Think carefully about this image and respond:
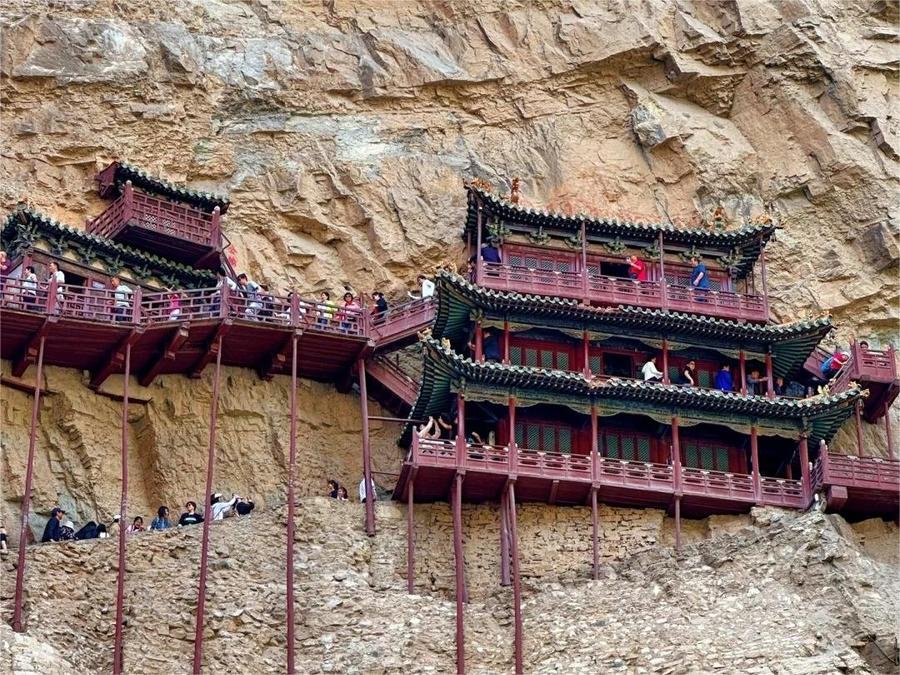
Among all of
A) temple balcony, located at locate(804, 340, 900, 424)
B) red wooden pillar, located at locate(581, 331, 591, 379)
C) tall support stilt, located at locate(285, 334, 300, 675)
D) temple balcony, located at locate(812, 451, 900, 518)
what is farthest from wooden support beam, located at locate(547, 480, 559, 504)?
temple balcony, located at locate(804, 340, 900, 424)

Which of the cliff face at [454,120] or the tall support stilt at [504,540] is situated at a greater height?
→ the cliff face at [454,120]

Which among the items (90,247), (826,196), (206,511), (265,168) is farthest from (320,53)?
(206,511)

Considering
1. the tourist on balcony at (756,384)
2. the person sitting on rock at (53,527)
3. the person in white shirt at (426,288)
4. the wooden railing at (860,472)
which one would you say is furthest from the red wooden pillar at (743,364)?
the person sitting on rock at (53,527)

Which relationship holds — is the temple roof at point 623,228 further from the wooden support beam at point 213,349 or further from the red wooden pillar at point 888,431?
the wooden support beam at point 213,349

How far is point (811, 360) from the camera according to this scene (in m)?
48.0

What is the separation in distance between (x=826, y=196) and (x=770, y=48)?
490cm

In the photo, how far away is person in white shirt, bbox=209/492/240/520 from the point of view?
1667 inches

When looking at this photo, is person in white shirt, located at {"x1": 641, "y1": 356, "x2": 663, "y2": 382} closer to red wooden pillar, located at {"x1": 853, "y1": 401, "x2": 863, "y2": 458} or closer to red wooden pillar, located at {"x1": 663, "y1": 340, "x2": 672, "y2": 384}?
red wooden pillar, located at {"x1": 663, "y1": 340, "x2": 672, "y2": 384}

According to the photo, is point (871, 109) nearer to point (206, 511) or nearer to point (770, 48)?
point (770, 48)

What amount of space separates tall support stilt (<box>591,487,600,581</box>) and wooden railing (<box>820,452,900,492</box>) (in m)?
5.24

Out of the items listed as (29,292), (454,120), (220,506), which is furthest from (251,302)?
(454,120)

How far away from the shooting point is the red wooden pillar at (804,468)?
43.6 metres

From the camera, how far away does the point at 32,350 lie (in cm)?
4359

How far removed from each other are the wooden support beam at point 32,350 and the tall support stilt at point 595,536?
1290 centimetres
